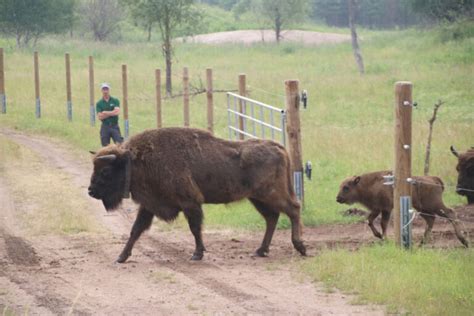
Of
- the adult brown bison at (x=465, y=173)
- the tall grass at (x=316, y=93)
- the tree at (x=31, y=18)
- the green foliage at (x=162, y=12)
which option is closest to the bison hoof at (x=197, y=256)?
the tall grass at (x=316, y=93)

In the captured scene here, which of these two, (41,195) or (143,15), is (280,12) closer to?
(143,15)

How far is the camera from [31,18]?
2016 inches

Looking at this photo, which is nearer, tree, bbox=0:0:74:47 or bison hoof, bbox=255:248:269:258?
bison hoof, bbox=255:248:269:258

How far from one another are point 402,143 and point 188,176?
2.68m

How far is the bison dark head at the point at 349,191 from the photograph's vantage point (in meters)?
13.7

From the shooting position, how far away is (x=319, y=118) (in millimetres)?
28094

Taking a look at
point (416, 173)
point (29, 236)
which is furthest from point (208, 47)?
point (29, 236)

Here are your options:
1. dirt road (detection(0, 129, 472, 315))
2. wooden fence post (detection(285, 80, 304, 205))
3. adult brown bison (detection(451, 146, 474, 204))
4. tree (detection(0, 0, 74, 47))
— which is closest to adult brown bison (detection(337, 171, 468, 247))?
dirt road (detection(0, 129, 472, 315))

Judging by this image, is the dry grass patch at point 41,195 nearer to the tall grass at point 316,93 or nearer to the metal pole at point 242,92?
the tall grass at point 316,93

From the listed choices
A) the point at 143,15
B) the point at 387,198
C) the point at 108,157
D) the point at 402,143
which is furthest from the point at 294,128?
the point at 143,15

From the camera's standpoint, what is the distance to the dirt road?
29.1 feet

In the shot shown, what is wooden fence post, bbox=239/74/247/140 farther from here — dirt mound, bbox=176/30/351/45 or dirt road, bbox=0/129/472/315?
dirt mound, bbox=176/30/351/45

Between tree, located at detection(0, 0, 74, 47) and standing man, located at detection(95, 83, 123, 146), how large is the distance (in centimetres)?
3044

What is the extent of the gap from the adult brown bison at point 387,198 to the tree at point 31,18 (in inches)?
1490
